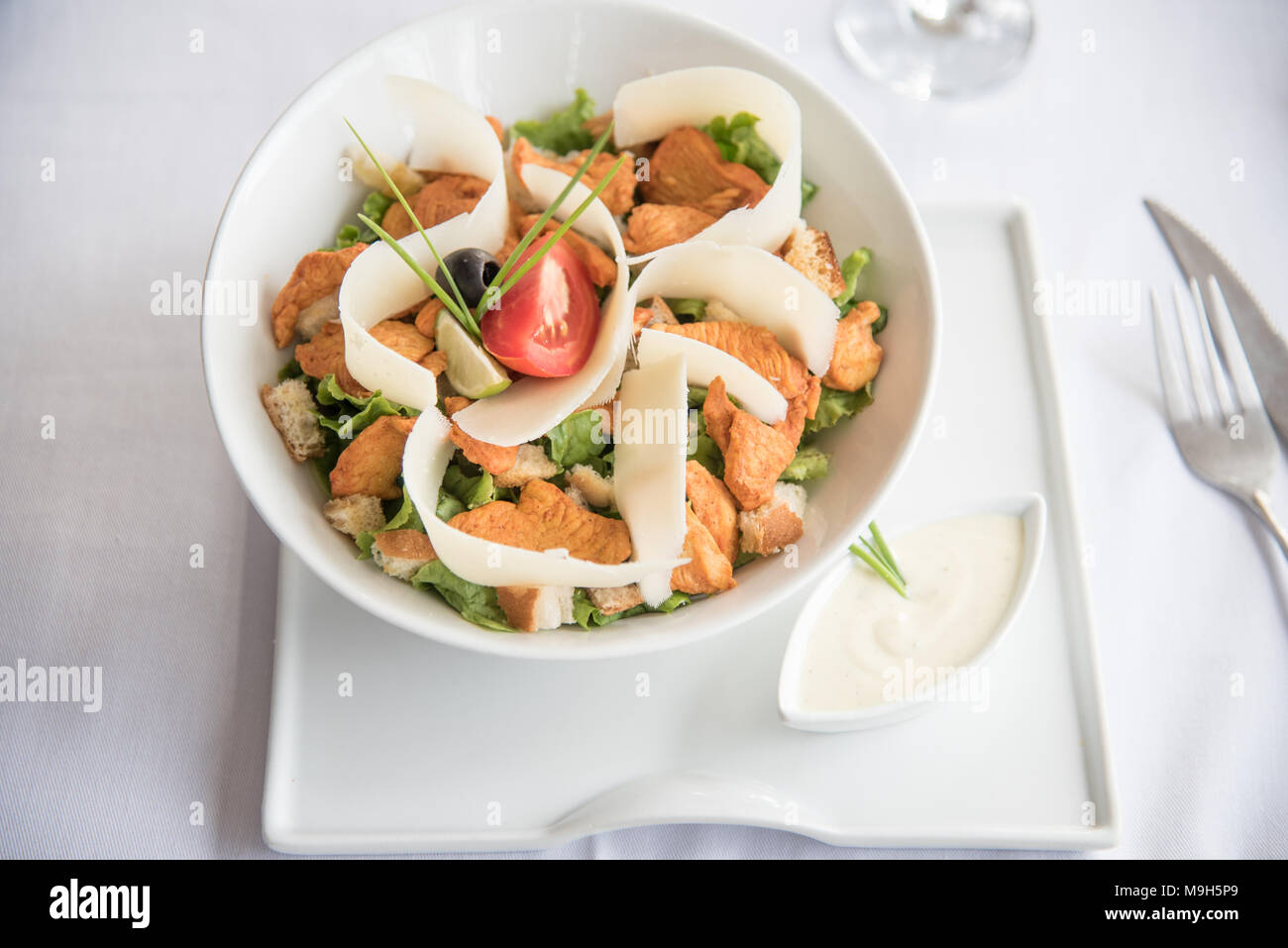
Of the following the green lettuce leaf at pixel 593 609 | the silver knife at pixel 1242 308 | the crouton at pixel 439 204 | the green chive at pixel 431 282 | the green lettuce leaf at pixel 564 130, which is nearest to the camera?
the green chive at pixel 431 282

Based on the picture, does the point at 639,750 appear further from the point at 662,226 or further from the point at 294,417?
the point at 662,226

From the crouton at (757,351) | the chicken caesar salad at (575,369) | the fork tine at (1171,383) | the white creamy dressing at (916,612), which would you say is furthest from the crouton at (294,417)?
the fork tine at (1171,383)

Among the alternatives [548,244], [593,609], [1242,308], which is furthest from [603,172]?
[1242,308]

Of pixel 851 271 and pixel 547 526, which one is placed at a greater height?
pixel 851 271

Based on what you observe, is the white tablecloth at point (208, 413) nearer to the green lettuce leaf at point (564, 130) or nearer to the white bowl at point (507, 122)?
the white bowl at point (507, 122)

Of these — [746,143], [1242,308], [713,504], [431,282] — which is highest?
[746,143]

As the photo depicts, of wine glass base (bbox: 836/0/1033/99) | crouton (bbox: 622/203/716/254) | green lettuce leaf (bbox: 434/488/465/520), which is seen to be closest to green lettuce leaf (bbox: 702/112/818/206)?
crouton (bbox: 622/203/716/254)

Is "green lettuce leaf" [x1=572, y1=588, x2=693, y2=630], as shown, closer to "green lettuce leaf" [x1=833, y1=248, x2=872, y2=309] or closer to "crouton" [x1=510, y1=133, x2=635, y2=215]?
"green lettuce leaf" [x1=833, y1=248, x2=872, y2=309]
